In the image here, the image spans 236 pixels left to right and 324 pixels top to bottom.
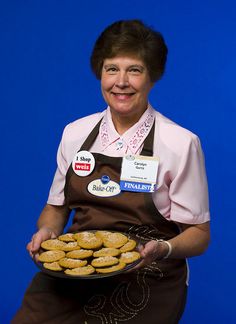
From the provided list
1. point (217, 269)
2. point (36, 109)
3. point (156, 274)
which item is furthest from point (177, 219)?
point (36, 109)

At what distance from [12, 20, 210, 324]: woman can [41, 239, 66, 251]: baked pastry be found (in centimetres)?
3

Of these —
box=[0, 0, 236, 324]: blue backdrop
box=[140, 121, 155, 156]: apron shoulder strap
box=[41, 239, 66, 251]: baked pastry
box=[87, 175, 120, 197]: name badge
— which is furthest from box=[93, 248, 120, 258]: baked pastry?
box=[0, 0, 236, 324]: blue backdrop

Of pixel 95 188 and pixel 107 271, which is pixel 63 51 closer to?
pixel 95 188

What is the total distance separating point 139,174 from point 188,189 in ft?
0.49

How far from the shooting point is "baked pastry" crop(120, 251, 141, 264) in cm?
198

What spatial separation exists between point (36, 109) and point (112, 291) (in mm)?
2036

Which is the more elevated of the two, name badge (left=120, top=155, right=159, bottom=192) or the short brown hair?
the short brown hair

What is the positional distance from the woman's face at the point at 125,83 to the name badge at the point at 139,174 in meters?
0.15

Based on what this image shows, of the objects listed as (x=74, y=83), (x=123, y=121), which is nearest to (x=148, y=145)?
(x=123, y=121)

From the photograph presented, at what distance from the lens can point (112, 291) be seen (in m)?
2.12

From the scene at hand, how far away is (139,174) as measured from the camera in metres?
2.20

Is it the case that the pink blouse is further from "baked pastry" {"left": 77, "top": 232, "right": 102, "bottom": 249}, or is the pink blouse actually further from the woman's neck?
"baked pastry" {"left": 77, "top": 232, "right": 102, "bottom": 249}

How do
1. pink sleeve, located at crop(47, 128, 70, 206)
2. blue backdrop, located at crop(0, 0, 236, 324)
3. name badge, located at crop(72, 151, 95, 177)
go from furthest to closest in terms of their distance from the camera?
blue backdrop, located at crop(0, 0, 236, 324) → pink sleeve, located at crop(47, 128, 70, 206) → name badge, located at crop(72, 151, 95, 177)

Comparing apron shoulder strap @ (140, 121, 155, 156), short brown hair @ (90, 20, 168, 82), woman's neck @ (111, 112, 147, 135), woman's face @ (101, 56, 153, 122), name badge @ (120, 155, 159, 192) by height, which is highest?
short brown hair @ (90, 20, 168, 82)
